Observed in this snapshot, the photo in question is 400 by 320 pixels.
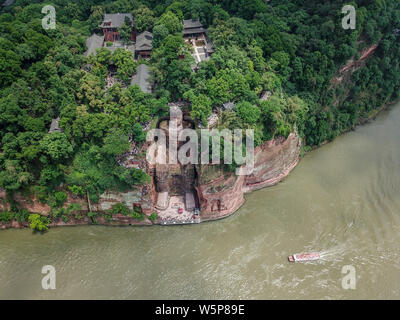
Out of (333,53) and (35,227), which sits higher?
(333,53)

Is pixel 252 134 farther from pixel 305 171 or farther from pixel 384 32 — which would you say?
pixel 384 32

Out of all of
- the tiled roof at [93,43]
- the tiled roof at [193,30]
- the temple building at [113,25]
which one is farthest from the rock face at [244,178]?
the temple building at [113,25]

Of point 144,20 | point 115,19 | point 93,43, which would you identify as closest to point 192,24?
point 144,20

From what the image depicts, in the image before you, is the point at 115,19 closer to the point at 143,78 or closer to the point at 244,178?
the point at 143,78

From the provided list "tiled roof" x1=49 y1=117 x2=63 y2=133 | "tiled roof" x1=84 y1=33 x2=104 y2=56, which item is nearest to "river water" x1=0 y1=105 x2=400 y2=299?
"tiled roof" x1=49 y1=117 x2=63 y2=133

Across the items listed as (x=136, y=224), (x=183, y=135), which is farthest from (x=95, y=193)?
(x=183, y=135)

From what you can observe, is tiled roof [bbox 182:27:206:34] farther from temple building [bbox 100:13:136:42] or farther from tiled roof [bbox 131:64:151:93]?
tiled roof [bbox 131:64:151:93]
